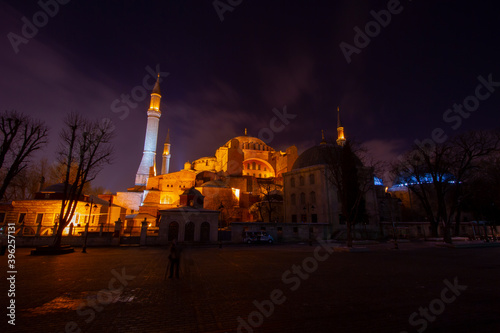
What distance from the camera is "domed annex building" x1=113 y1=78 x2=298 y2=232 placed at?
53.7 meters

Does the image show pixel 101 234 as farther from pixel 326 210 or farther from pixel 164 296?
pixel 326 210

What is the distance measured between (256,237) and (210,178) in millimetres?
41691

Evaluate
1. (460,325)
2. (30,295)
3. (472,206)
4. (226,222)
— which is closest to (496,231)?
(472,206)

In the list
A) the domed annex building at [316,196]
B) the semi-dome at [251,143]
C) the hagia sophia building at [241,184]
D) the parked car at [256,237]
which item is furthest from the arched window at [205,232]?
the semi-dome at [251,143]

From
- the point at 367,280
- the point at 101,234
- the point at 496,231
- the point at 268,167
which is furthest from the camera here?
the point at 268,167

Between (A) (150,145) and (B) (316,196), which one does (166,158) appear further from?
(B) (316,196)

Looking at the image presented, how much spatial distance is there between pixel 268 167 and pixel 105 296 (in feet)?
255

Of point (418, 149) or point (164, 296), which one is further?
point (418, 149)

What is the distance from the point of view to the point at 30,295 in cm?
614

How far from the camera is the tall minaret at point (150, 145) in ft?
230

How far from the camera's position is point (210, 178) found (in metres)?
67.8

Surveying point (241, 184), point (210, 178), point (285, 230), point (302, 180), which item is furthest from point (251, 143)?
point (285, 230)

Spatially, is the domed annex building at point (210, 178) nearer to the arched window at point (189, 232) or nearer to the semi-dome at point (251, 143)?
the semi-dome at point (251, 143)

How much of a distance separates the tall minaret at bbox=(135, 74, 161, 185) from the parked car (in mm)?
49986
